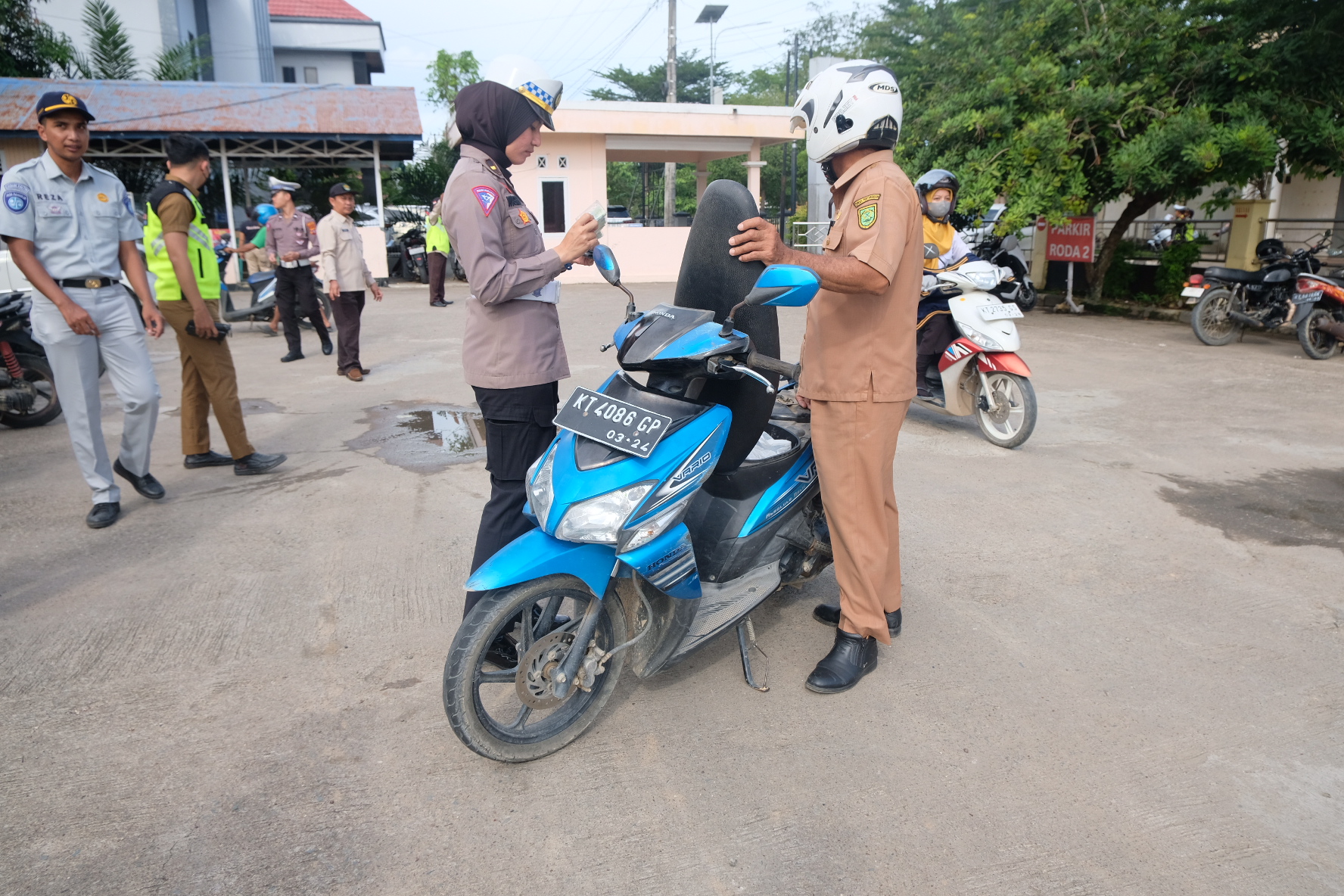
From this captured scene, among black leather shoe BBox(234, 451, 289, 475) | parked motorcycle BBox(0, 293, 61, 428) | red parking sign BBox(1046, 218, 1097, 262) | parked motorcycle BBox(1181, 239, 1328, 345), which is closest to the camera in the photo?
black leather shoe BBox(234, 451, 289, 475)

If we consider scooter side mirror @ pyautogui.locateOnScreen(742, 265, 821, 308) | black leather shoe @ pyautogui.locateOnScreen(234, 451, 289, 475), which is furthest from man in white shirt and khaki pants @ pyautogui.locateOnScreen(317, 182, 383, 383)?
scooter side mirror @ pyautogui.locateOnScreen(742, 265, 821, 308)

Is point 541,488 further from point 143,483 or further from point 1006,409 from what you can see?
point 1006,409

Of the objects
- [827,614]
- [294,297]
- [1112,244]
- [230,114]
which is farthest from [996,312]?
[230,114]

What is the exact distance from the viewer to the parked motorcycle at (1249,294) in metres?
9.20

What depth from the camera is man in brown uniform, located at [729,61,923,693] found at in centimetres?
262

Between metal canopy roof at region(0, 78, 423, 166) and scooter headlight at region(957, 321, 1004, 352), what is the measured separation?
606 inches

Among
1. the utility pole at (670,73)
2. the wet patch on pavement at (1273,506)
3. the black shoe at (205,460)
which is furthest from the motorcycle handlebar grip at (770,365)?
the utility pole at (670,73)

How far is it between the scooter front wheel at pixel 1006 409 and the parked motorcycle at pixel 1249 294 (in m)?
5.07

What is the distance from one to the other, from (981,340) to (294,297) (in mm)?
7178

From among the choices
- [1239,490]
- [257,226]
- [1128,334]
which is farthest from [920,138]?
[257,226]

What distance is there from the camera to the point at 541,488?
2.53 metres

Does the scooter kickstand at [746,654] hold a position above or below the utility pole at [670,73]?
below

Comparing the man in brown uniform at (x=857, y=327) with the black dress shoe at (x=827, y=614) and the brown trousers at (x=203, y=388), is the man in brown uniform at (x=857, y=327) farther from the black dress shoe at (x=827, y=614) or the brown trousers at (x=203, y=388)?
the brown trousers at (x=203, y=388)

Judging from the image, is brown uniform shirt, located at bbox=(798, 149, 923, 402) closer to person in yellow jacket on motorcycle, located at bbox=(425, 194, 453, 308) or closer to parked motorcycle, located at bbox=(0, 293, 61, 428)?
parked motorcycle, located at bbox=(0, 293, 61, 428)
